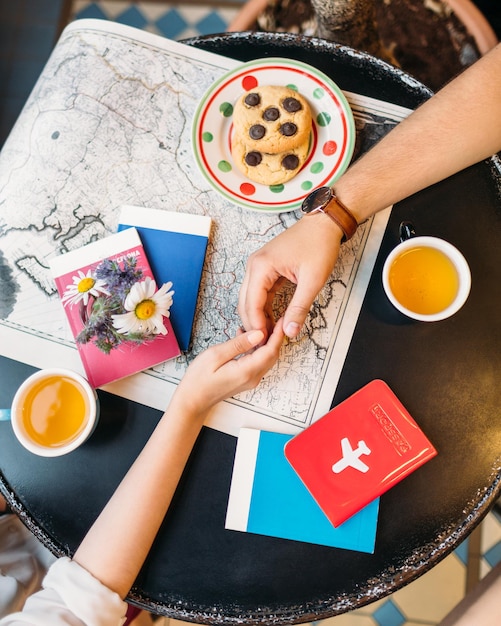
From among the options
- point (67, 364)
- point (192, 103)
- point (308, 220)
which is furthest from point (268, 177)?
point (67, 364)

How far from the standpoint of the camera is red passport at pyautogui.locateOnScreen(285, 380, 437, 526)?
0.92 metres

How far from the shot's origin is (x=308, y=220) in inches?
39.3

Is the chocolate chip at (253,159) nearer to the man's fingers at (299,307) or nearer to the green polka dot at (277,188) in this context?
the green polka dot at (277,188)

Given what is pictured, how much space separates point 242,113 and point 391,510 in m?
0.79

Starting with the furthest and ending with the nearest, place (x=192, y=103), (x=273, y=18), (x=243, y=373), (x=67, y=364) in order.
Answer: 1. (x=273, y=18)
2. (x=192, y=103)
3. (x=67, y=364)
4. (x=243, y=373)

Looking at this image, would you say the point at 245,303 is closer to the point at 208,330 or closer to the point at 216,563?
the point at 208,330

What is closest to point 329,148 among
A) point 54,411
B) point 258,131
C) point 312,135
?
point 312,135

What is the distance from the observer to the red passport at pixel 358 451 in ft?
3.03

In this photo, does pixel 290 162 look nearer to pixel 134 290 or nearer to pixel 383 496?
pixel 134 290

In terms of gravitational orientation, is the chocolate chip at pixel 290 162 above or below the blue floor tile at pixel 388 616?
above

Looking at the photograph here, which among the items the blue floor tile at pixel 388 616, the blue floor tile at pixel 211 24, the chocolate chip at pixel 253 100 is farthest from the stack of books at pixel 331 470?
the blue floor tile at pixel 211 24

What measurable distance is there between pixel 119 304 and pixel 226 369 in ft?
0.73

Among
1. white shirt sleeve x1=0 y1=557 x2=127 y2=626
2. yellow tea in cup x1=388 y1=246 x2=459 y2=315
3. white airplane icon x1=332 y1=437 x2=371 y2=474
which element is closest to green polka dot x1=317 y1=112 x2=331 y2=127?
yellow tea in cup x1=388 y1=246 x2=459 y2=315

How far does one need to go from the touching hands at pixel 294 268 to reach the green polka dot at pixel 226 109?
0.29 meters
